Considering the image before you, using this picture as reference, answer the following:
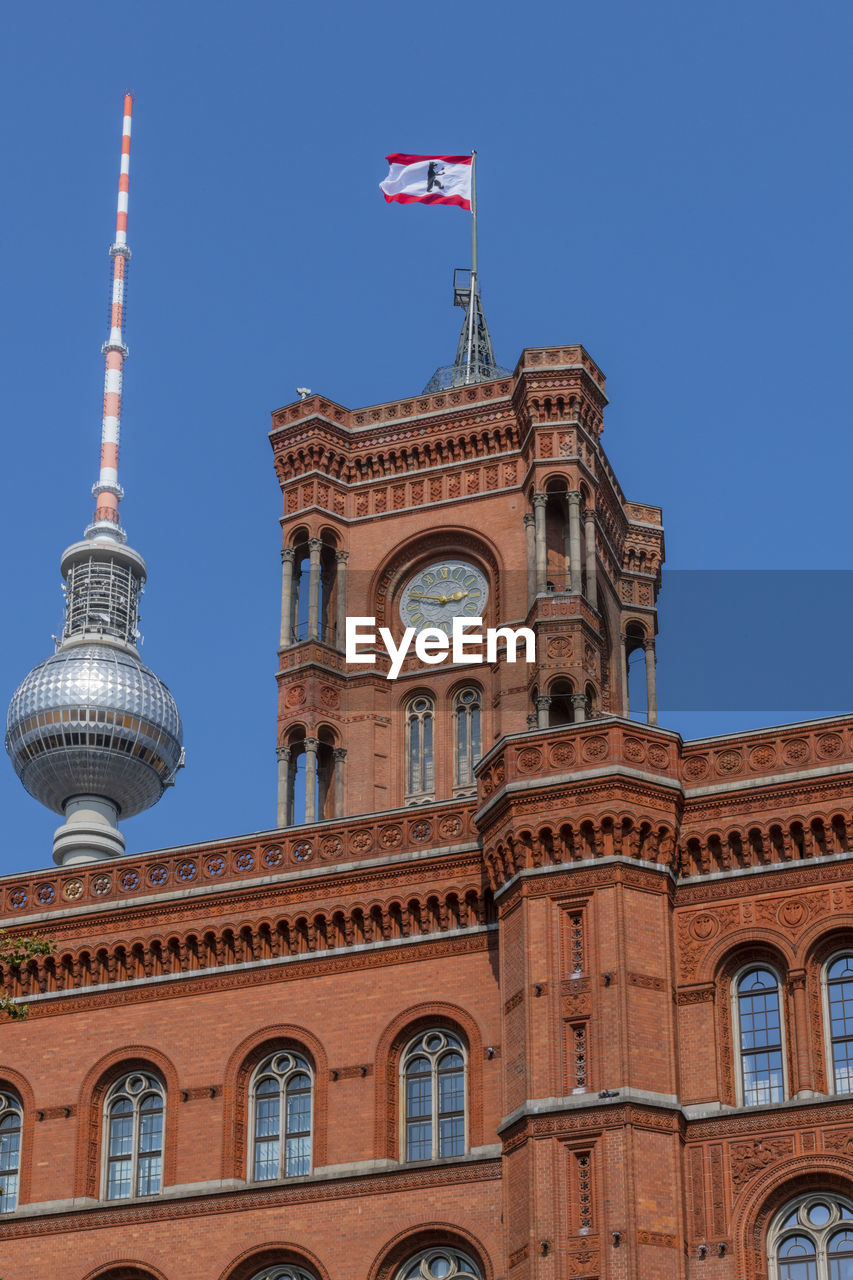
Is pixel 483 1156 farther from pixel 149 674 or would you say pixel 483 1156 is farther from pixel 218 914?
pixel 149 674

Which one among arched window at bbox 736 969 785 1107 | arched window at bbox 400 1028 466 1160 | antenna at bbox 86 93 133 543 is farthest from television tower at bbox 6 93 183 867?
arched window at bbox 736 969 785 1107

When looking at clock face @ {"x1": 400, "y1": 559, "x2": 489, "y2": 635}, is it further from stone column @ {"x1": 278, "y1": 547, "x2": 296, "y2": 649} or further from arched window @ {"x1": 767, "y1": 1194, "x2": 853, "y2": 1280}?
arched window @ {"x1": 767, "y1": 1194, "x2": 853, "y2": 1280}

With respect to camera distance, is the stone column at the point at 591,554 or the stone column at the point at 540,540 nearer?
the stone column at the point at 540,540

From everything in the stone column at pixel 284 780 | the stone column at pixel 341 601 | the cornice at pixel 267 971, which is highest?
the stone column at pixel 341 601

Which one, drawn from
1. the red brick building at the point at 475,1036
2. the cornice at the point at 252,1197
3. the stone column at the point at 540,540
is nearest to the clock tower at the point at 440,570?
the stone column at the point at 540,540

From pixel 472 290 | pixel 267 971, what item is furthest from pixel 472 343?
pixel 267 971

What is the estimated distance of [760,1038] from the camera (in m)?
39.3

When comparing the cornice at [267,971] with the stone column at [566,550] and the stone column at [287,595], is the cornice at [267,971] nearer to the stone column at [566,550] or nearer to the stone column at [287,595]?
the stone column at [287,595]

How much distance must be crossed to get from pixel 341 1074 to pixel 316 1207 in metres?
2.41

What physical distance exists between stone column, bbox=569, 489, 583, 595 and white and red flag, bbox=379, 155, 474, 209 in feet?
40.3

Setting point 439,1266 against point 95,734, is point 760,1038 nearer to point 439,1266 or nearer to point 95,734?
point 439,1266

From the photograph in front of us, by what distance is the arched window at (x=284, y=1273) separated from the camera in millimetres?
40781

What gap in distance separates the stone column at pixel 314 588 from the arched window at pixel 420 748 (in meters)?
3.46

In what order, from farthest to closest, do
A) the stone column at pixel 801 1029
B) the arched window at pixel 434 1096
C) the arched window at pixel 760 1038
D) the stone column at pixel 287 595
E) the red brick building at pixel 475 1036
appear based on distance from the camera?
the stone column at pixel 287 595, the arched window at pixel 434 1096, the arched window at pixel 760 1038, the stone column at pixel 801 1029, the red brick building at pixel 475 1036
